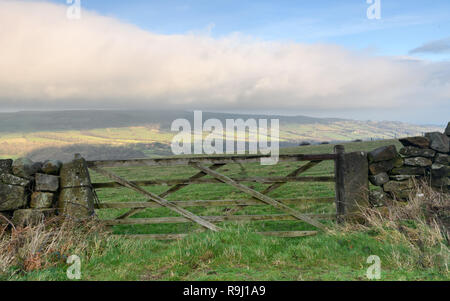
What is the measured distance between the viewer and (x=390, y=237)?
681cm

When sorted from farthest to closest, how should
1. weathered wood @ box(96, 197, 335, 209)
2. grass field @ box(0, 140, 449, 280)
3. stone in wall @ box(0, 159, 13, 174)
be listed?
weathered wood @ box(96, 197, 335, 209) → stone in wall @ box(0, 159, 13, 174) → grass field @ box(0, 140, 449, 280)

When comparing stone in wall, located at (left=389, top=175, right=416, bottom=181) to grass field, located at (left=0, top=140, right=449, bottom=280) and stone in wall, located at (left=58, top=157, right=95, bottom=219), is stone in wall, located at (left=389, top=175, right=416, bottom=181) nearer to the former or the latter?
grass field, located at (left=0, top=140, right=449, bottom=280)

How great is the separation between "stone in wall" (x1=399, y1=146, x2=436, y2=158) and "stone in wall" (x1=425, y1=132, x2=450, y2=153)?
0.16m

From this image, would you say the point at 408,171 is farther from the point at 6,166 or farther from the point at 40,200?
the point at 6,166

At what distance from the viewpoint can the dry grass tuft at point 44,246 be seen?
5855 mm

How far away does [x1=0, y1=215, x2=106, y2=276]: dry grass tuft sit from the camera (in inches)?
231

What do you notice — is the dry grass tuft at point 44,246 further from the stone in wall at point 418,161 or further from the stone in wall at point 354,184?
the stone in wall at point 418,161

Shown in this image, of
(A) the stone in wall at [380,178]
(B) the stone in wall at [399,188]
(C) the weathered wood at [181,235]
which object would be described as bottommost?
(C) the weathered wood at [181,235]

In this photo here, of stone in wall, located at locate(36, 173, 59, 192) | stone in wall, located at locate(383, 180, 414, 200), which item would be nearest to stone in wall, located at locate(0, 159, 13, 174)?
stone in wall, located at locate(36, 173, 59, 192)

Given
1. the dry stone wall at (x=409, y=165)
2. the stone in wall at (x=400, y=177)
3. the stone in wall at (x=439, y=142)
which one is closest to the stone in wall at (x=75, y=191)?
the dry stone wall at (x=409, y=165)

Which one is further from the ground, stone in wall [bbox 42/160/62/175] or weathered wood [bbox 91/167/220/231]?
stone in wall [bbox 42/160/62/175]

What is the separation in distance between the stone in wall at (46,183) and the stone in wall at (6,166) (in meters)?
0.63
